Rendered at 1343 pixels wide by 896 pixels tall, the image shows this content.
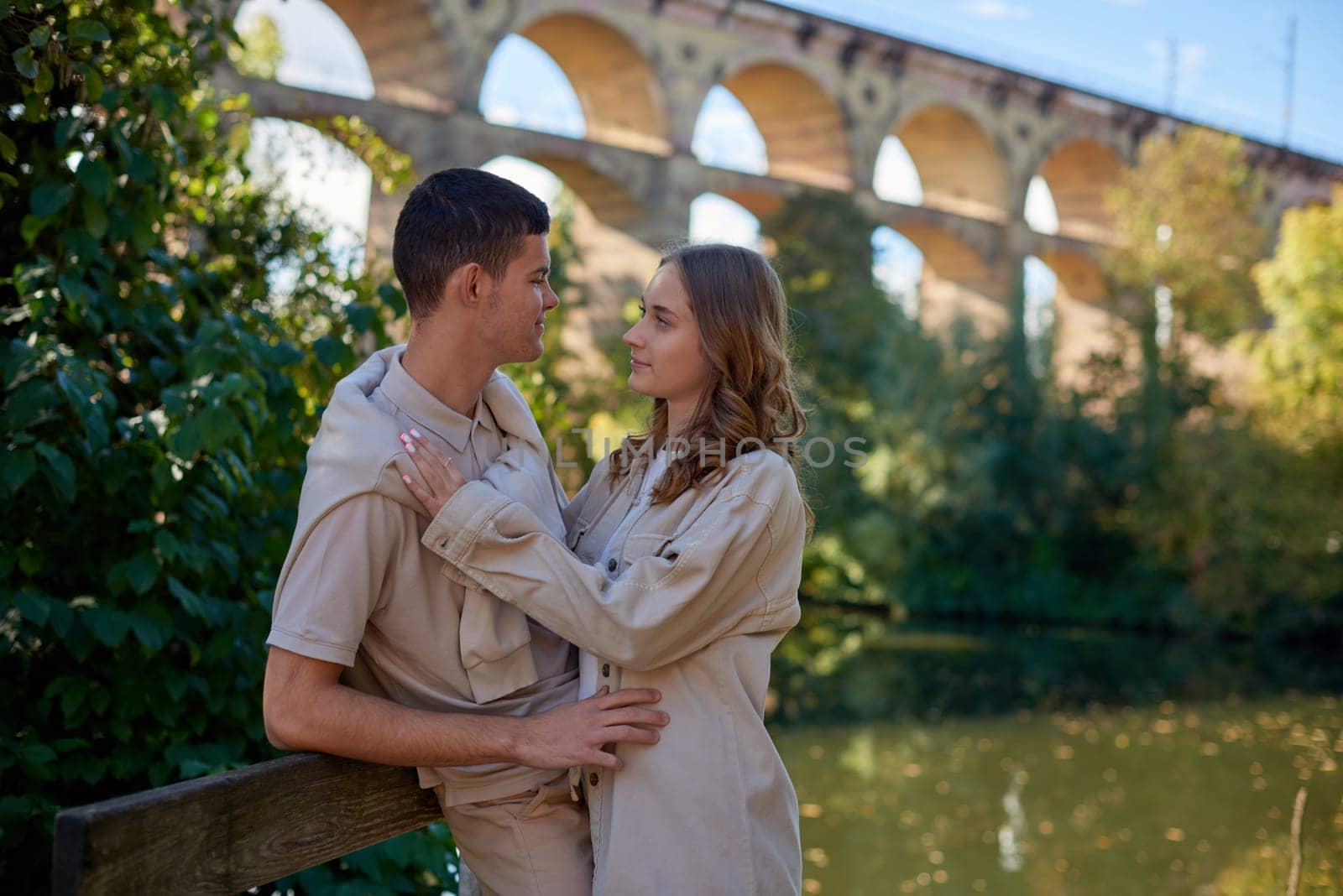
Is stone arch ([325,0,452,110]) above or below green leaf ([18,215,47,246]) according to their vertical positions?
above

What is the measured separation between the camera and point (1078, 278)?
28.8 meters

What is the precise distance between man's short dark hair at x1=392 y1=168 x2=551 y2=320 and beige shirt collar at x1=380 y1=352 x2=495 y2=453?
3.8 inches

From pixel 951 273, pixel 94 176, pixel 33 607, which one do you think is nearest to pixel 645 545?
pixel 33 607

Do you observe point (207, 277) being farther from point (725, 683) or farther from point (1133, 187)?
point (1133, 187)

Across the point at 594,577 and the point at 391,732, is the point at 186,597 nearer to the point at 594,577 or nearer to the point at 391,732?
the point at 391,732

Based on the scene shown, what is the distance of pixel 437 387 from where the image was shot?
1.88 metres

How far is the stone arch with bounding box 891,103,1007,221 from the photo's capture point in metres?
25.8

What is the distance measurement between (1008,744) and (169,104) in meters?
9.51

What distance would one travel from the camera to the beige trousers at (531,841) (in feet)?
5.83

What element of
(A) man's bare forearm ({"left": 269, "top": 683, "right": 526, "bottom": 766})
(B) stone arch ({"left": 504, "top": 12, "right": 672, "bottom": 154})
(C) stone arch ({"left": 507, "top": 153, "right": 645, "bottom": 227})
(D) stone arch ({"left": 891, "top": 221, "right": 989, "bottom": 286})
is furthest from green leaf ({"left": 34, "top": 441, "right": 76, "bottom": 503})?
(D) stone arch ({"left": 891, "top": 221, "right": 989, "bottom": 286})

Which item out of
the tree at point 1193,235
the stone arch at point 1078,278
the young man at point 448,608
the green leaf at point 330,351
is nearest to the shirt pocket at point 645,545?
the young man at point 448,608

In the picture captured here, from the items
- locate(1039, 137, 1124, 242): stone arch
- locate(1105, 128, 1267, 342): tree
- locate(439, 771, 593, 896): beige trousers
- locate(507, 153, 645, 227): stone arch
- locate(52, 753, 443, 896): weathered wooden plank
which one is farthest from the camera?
locate(1039, 137, 1124, 242): stone arch

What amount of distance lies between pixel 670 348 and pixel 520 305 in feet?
0.78

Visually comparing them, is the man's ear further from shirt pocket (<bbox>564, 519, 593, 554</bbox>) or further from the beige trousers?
the beige trousers
